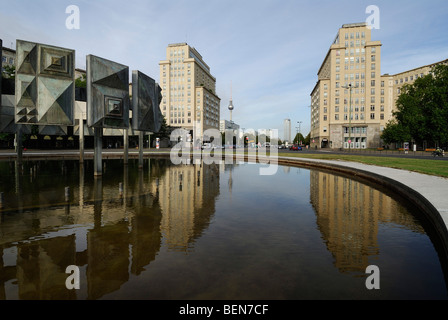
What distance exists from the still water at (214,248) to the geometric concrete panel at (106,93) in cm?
814

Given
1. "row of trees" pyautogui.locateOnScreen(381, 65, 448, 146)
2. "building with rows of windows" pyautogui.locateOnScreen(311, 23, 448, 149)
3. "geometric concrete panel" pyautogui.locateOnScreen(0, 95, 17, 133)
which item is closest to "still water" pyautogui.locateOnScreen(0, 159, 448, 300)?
"geometric concrete panel" pyautogui.locateOnScreen(0, 95, 17, 133)

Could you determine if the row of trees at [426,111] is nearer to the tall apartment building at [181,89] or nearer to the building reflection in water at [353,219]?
the building reflection in water at [353,219]

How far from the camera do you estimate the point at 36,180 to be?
58.2ft

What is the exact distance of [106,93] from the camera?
19.3 meters

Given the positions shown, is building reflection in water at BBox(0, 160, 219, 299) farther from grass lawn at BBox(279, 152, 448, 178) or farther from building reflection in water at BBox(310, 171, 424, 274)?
grass lawn at BBox(279, 152, 448, 178)

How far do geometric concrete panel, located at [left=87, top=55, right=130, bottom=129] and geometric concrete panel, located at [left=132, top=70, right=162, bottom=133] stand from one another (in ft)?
6.32

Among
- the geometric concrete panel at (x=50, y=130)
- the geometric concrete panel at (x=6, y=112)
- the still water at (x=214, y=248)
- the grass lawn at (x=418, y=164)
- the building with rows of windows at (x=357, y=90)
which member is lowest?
the still water at (x=214, y=248)

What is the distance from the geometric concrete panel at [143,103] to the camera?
23062 mm

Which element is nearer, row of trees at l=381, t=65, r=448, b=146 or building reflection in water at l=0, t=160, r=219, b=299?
building reflection in water at l=0, t=160, r=219, b=299

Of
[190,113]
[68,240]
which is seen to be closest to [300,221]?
[68,240]

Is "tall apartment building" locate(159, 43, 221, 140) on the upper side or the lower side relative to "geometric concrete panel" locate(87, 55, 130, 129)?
upper

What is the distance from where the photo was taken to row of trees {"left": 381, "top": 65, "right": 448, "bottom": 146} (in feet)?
159

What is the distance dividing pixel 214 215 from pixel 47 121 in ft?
50.6

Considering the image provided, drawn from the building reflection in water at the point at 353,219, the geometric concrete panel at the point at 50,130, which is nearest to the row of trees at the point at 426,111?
the building reflection in water at the point at 353,219
